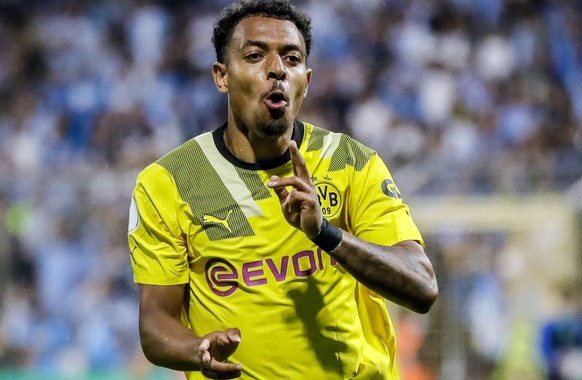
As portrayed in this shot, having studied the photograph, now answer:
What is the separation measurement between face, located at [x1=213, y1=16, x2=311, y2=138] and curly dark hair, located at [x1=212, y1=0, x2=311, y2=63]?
30 millimetres

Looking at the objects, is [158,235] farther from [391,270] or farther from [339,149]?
[391,270]

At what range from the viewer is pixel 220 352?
3.21 meters

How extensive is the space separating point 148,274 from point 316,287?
59 cm

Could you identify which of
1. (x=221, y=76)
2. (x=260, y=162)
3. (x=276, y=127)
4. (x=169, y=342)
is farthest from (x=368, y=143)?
(x=169, y=342)

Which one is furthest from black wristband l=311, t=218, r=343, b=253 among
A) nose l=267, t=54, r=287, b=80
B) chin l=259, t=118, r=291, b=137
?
nose l=267, t=54, r=287, b=80

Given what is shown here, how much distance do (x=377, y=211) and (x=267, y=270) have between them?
0.44 m

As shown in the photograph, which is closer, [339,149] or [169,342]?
[169,342]

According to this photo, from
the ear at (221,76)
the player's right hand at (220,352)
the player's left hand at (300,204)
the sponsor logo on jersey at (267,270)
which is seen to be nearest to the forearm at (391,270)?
the player's left hand at (300,204)

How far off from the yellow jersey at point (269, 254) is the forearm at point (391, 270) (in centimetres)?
18

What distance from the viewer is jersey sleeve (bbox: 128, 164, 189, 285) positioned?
3.72 meters

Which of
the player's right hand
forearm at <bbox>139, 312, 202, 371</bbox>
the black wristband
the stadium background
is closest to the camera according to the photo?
the player's right hand

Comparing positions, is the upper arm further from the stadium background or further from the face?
the stadium background

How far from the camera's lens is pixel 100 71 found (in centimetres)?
1366

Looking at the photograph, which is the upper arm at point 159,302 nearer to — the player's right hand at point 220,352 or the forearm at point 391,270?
the player's right hand at point 220,352
